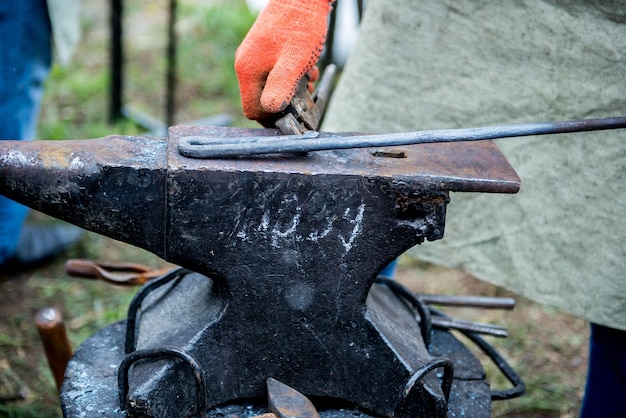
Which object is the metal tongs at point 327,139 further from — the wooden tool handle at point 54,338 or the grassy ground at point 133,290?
the grassy ground at point 133,290

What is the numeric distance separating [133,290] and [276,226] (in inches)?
69.0

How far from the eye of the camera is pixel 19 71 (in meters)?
2.29

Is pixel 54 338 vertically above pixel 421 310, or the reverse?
pixel 421 310

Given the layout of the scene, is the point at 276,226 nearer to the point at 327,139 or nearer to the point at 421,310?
the point at 327,139

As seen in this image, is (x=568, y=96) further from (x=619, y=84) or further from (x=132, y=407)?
(x=132, y=407)

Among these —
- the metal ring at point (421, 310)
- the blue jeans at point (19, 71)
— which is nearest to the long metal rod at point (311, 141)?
the metal ring at point (421, 310)

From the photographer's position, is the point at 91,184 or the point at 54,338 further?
the point at 54,338

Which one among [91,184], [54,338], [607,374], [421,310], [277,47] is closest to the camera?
[91,184]

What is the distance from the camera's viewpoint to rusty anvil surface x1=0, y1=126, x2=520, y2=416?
115cm

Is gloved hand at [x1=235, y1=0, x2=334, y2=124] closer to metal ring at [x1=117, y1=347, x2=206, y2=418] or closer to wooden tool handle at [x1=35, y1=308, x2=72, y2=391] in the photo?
metal ring at [x1=117, y1=347, x2=206, y2=418]

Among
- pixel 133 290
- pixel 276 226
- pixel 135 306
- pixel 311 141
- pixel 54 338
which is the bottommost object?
pixel 133 290

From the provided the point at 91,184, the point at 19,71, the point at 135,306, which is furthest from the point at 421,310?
the point at 19,71

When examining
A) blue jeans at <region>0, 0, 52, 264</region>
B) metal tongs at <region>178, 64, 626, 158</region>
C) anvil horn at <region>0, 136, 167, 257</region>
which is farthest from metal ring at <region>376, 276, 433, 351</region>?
blue jeans at <region>0, 0, 52, 264</region>

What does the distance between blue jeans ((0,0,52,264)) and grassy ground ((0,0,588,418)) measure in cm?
33
